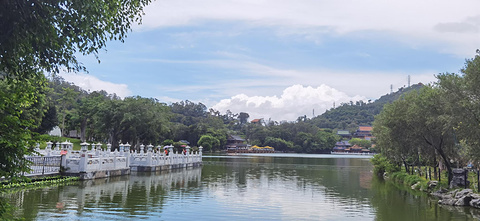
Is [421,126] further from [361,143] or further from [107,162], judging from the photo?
[361,143]

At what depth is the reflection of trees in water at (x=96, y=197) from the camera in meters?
14.8

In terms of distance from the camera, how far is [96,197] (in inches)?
712

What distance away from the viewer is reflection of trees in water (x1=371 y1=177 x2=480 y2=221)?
1598cm

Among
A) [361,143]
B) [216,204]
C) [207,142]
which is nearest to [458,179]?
[216,204]

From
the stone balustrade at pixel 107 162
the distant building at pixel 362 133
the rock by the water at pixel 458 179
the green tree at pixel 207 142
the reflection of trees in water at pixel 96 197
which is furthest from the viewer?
the distant building at pixel 362 133

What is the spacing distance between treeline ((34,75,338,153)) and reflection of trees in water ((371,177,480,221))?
557 inches

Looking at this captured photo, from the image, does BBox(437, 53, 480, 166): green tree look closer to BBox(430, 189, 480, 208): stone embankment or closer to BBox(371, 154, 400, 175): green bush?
BBox(430, 189, 480, 208): stone embankment

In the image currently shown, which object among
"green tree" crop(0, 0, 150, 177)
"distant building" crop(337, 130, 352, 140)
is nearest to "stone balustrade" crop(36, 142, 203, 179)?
"green tree" crop(0, 0, 150, 177)

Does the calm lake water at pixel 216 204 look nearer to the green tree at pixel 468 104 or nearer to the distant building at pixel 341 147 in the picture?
the green tree at pixel 468 104

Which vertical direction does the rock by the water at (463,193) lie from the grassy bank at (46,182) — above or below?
above

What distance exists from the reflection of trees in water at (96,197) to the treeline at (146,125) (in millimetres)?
4635

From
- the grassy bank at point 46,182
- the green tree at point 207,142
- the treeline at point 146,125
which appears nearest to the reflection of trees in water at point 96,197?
the grassy bank at point 46,182

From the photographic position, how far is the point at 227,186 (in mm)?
25156

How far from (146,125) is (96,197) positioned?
116 ft
